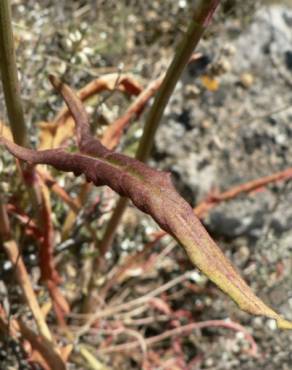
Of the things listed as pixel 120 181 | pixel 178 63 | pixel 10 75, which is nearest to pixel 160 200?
pixel 120 181

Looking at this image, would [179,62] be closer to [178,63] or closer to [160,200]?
[178,63]

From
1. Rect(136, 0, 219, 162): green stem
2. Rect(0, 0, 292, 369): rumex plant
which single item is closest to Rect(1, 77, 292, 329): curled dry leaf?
Rect(0, 0, 292, 369): rumex plant

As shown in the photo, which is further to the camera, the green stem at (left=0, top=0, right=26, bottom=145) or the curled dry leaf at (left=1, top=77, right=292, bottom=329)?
the green stem at (left=0, top=0, right=26, bottom=145)

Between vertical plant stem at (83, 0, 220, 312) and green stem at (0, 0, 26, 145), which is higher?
green stem at (0, 0, 26, 145)

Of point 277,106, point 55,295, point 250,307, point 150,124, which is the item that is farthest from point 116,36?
point 250,307

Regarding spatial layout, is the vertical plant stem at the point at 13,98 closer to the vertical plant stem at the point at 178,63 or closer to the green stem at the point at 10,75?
the green stem at the point at 10,75

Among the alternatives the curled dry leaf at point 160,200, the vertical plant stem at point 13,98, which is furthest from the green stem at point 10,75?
the curled dry leaf at point 160,200

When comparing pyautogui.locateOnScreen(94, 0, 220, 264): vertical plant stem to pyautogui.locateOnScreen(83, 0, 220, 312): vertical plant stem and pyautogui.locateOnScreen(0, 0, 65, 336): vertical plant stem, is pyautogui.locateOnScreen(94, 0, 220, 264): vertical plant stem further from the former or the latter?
pyautogui.locateOnScreen(0, 0, 65, 336): vertical plant stem
